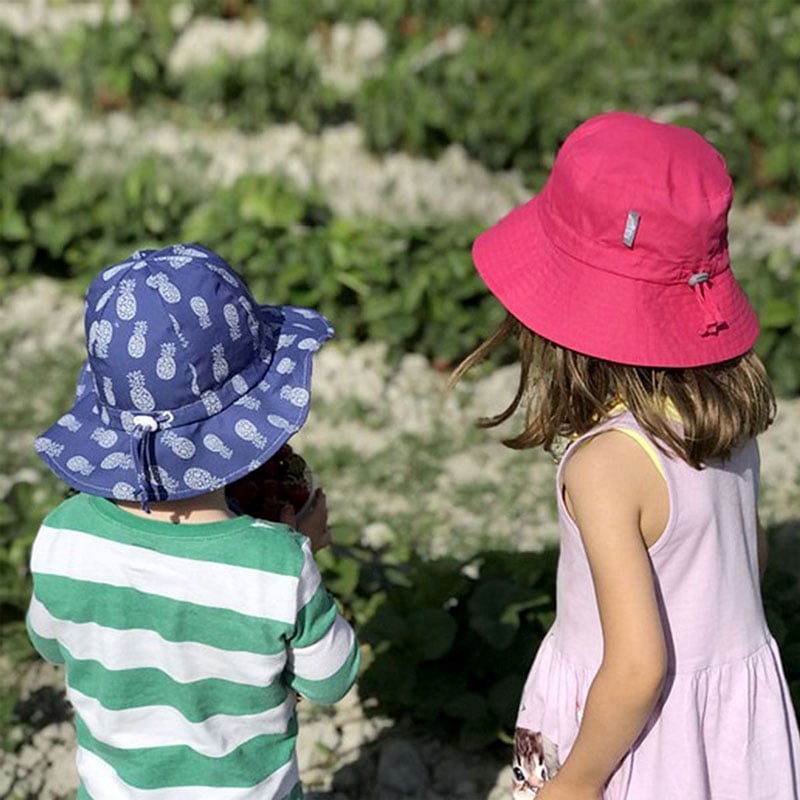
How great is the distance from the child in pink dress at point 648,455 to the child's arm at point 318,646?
36 cm

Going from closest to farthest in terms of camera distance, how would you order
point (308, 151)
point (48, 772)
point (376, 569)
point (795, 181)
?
point (48, 772), point (376, 569), point (795, 181), point (308, 151)

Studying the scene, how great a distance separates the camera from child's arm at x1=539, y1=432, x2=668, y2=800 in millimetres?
1944

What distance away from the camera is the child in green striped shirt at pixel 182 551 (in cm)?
196

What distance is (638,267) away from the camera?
1968 mm

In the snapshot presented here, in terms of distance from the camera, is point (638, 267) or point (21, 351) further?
point (21, 351)

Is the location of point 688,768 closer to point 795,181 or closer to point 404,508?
point 404,508

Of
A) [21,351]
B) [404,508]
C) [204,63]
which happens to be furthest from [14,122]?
[404,508]

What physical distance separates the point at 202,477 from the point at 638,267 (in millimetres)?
680

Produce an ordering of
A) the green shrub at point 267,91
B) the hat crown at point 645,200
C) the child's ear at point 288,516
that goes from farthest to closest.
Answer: the green shrub at point 267,91 < the child's ear at point 288,516 < the hat crown at point 645,200

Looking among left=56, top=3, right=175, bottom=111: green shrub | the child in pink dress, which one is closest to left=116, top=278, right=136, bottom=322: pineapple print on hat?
the child in pink dress

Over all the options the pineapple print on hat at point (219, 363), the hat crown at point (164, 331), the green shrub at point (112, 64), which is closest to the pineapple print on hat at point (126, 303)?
the hat crown at point (164, 331)

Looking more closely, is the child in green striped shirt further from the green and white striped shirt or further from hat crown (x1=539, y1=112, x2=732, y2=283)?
hat crown (x1=539, y1=112, x2=732, y2=283)

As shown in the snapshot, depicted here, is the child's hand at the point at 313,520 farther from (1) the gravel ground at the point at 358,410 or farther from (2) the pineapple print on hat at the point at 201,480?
(1) the gravel ground at the point at 358,410

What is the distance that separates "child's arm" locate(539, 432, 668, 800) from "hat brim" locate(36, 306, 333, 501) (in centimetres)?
43
